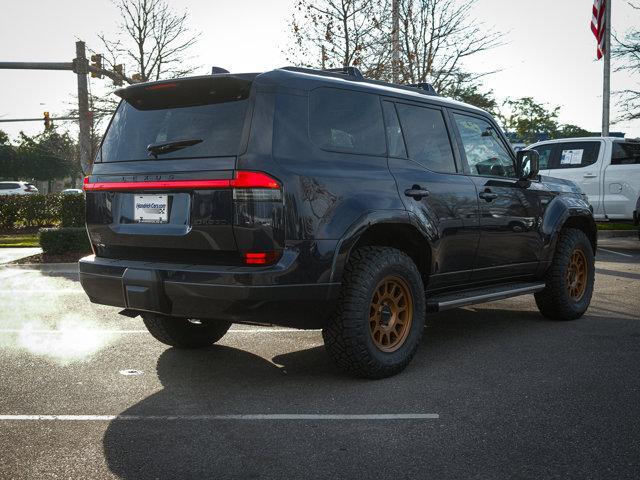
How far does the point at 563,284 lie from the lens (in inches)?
259

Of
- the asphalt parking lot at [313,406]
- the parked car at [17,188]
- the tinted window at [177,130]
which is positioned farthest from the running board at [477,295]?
the parked car at [17,188]

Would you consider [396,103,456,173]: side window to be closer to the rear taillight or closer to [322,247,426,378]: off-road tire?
[322,247,426,378]: off-road tire

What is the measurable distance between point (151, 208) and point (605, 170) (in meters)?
11.3

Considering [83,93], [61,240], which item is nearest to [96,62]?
[83,93]

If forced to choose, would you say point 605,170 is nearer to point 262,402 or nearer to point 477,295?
point 477,295

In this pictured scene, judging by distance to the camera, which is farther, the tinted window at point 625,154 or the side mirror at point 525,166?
the tinted window at point 625,154

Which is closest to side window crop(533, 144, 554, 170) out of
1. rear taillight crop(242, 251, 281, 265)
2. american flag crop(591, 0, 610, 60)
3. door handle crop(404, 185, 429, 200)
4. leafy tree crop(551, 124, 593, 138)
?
american flag crop(591, 0, 610, 60)

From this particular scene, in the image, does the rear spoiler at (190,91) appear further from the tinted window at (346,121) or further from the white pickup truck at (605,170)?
the white pickup truck at (605,170)

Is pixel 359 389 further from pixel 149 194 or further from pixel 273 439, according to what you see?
pixel 149 194

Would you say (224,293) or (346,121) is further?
(346,121)

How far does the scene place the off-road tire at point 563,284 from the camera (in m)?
6.54

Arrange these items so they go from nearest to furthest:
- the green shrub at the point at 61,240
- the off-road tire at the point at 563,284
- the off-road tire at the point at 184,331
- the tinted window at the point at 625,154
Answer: the off-road tire at the point at 184,331
the off-road tire at the point at 563,284
the tinted window at the point at 625,154
the green shrub at the point at 61,240

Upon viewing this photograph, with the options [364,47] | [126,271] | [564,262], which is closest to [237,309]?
[126,271]

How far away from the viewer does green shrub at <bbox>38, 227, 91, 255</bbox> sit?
14.0m
